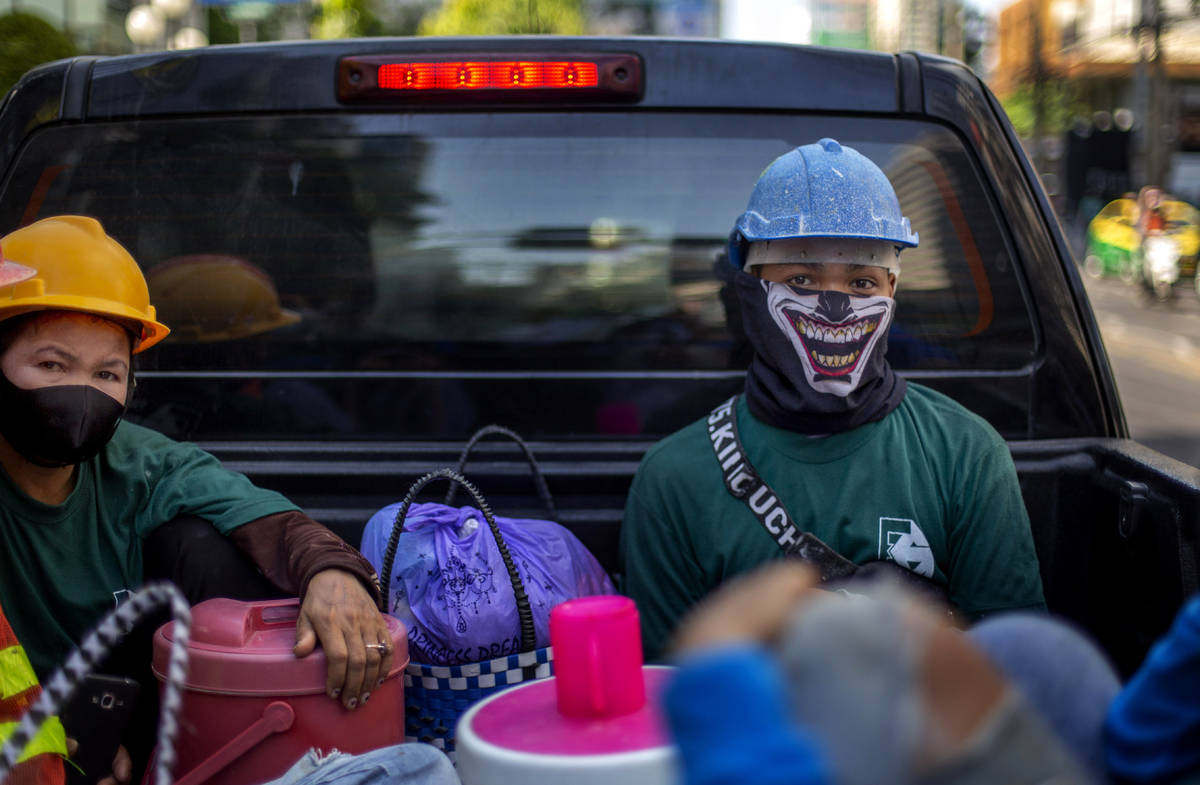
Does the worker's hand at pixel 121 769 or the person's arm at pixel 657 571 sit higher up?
the person's arm at pixel 657 571

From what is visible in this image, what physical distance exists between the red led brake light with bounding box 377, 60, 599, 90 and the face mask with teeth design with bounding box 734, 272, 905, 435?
0.62 meters

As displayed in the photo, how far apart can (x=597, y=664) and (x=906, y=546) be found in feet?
3.19

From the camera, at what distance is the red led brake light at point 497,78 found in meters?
2.48

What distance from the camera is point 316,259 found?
8.60 ft

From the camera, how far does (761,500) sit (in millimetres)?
2285

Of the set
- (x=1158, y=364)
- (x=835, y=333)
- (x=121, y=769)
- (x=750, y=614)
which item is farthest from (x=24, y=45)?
(x=750, y=614)

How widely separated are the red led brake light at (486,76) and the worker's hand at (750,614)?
67.3 inches

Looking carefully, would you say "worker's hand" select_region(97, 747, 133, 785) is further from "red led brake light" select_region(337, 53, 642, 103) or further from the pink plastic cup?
"red led brake light" select_region(337, 53, 642, 103)

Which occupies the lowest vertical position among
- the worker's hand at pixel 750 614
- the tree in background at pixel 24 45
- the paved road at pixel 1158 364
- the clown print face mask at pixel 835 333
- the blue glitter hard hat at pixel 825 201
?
the paved road at pixel 1158 364

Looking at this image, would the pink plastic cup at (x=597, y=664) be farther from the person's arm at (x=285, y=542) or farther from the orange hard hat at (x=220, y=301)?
the orange hard hat at (x=220, y=301)

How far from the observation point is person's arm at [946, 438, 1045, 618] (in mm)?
2221

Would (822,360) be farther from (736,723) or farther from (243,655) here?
(736,723)

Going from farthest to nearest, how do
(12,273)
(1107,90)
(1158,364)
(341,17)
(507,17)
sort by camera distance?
(1107,90) < (341,17) < (507,17) < (1158,364) < (12,273)

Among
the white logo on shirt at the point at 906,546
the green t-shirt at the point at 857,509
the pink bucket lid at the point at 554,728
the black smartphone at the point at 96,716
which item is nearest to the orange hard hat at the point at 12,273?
the black smartphone at the point at 96,716
